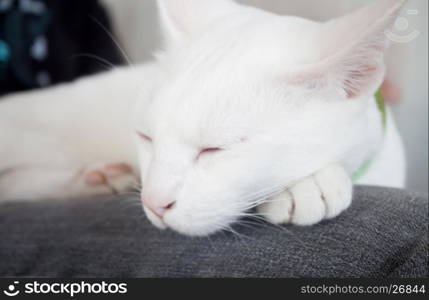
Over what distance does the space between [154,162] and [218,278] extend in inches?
5.2

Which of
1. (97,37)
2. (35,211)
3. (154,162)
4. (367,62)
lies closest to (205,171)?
(154,162)

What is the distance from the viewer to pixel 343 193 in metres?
0.47

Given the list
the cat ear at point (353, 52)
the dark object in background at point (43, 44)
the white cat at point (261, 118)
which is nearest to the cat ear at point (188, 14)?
the white cat at point (261, 118)

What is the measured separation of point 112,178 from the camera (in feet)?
2.48

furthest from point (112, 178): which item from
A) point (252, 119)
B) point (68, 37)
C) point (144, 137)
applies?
point (68, 37)

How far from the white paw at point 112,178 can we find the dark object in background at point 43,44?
39 centimetres

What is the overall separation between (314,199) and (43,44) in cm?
89

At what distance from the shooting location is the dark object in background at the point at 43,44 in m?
1.11

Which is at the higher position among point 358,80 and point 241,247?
point 358,80

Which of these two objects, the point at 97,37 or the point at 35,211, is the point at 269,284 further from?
the point at 97,37

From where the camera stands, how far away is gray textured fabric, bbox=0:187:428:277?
1.51 feet

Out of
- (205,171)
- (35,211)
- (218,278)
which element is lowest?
(35,211)

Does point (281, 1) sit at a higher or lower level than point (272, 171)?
higher

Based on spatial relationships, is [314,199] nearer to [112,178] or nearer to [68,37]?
[112,178]
